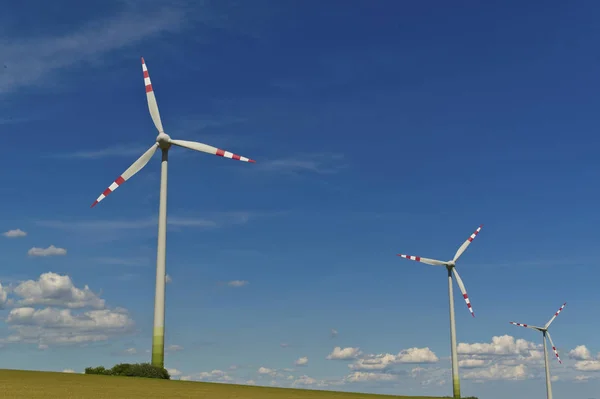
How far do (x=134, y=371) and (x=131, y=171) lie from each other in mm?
26089

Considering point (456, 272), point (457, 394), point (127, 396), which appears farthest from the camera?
point (456, 272)

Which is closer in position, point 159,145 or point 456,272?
point 159,145

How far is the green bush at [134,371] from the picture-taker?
244ft

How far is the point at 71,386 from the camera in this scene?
185 ft

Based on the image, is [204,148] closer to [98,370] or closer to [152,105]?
[152,105]

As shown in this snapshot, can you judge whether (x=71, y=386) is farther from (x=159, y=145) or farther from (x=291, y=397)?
(x=159, y=145)

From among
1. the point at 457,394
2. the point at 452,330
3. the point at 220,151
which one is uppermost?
the point at 220,151

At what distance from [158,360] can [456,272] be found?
6522 cm

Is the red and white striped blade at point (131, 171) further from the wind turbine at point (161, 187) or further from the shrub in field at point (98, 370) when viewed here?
the shrub in field at point (98, 370)

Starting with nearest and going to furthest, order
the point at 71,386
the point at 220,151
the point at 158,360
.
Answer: the point at 71,386 < the point at 158,360 < the point at 220,151

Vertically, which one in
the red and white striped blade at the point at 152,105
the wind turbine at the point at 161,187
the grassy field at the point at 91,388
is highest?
the red and white striped blade at the point at 152,105

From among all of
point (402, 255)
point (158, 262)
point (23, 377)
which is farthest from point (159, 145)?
point (402, 255)

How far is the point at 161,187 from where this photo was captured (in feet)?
278

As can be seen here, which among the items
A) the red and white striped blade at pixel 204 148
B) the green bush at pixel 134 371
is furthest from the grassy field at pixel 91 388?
the red and white striped blade at pixel 204 148
